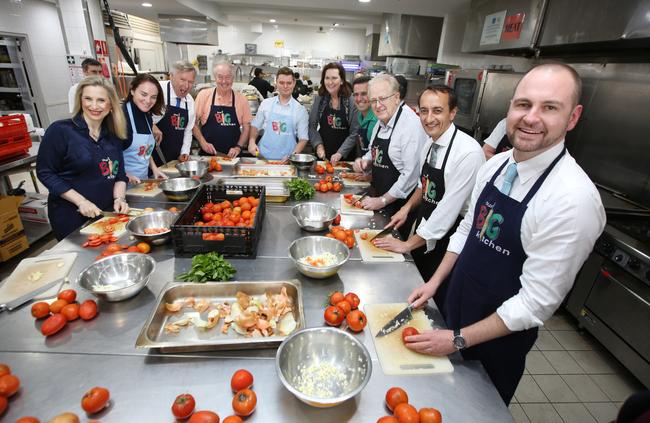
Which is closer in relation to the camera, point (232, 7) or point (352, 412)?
point (352, 412)

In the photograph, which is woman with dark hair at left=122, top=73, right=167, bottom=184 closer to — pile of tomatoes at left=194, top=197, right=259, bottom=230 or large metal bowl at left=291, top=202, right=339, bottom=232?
pile of tomatoes at left=194, top=197, right=259, bottom=230

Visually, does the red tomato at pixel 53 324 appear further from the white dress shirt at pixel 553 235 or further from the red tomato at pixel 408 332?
the white dress shirt at pixel 553 235

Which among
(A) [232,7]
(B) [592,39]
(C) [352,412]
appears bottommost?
(C) [352,412]

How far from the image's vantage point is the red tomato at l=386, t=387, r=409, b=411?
114 cm

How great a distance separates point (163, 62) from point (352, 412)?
1901 centimetres

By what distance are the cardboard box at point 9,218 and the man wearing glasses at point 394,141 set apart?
13.2 feet

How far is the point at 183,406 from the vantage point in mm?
1068

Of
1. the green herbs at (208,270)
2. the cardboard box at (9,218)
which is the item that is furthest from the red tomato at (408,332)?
the cardboard box at (9,218)

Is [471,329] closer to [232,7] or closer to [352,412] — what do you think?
[352,412]

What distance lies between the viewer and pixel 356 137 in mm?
4539

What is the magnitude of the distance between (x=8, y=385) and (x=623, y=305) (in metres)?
3.95

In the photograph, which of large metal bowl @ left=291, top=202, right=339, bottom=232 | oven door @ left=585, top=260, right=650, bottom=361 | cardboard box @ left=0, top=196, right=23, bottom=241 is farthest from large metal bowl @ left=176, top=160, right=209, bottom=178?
oven door @ left=585, top=260, right=650, bottom=361

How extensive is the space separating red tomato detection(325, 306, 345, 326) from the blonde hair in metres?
2.43

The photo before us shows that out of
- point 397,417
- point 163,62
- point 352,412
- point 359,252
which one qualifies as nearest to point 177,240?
point 359,252
